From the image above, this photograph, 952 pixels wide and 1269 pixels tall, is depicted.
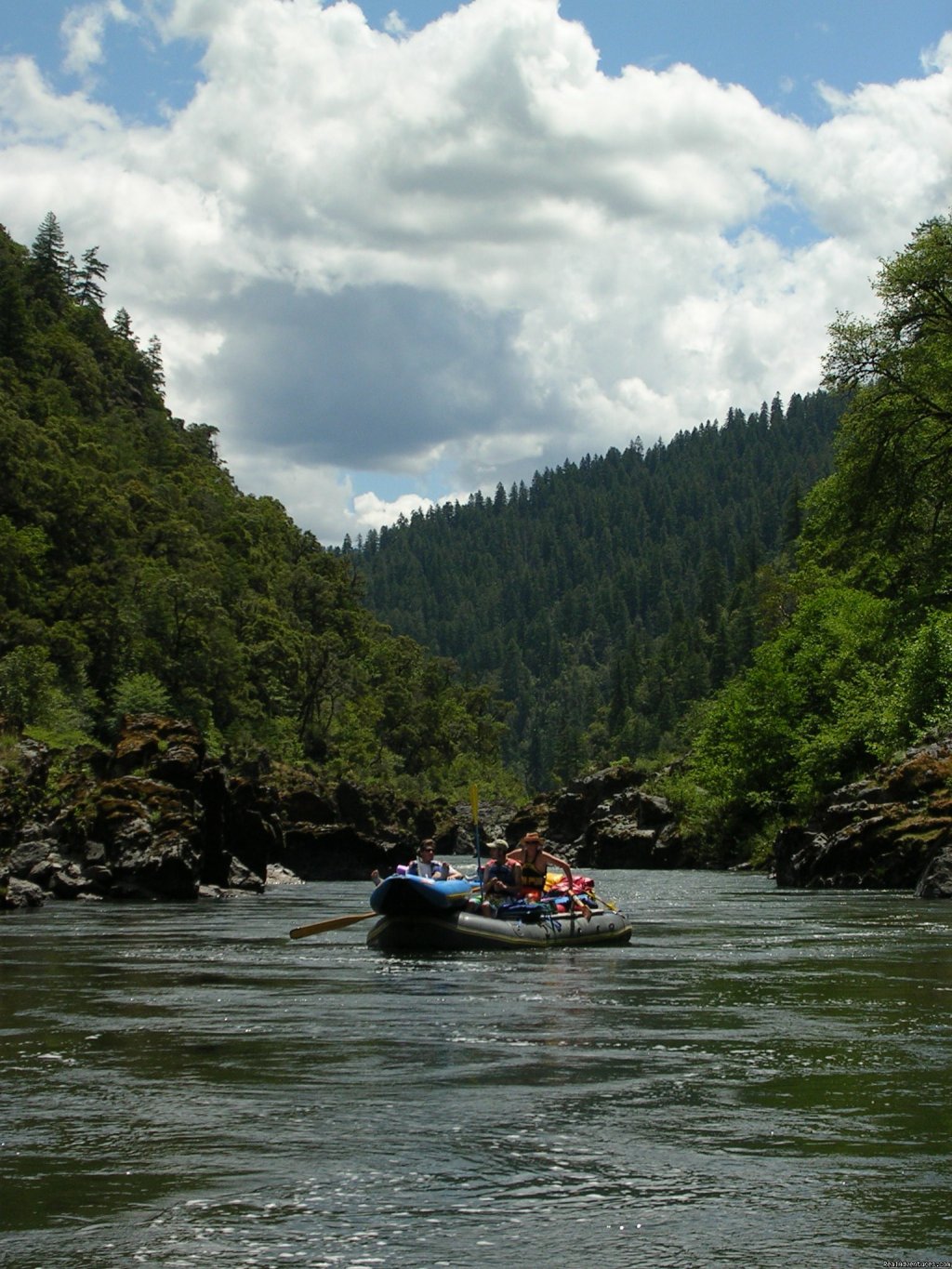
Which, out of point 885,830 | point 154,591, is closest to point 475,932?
point 885,830

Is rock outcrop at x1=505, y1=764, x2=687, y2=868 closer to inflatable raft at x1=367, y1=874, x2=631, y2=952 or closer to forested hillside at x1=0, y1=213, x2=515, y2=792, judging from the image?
forested hillside at x1=0, y1=213, x2=515, y2=792

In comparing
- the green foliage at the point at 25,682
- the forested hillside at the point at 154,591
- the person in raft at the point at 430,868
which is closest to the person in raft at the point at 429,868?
the person in raft at the point at 430,868

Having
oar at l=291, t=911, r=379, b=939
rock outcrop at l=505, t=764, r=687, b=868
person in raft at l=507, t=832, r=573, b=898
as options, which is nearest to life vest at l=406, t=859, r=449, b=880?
person in raft at l=507, t=832, r=573, b=898

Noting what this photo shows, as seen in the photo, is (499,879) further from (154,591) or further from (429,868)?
(154,591)

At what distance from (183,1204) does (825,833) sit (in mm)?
32280

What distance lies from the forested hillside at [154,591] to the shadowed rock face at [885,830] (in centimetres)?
2129

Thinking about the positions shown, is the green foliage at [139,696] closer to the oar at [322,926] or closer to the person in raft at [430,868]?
the oar at [322,926]

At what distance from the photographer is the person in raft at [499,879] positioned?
22.6m

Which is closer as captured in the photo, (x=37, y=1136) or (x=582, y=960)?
(x=37, y=1136)

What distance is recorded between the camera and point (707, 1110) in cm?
965

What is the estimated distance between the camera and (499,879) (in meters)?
22.9

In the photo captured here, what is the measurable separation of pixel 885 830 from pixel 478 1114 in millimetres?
27394

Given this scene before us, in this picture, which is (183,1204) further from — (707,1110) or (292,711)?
(292,711)

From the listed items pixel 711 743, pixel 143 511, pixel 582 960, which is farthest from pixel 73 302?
pixel 582 960
